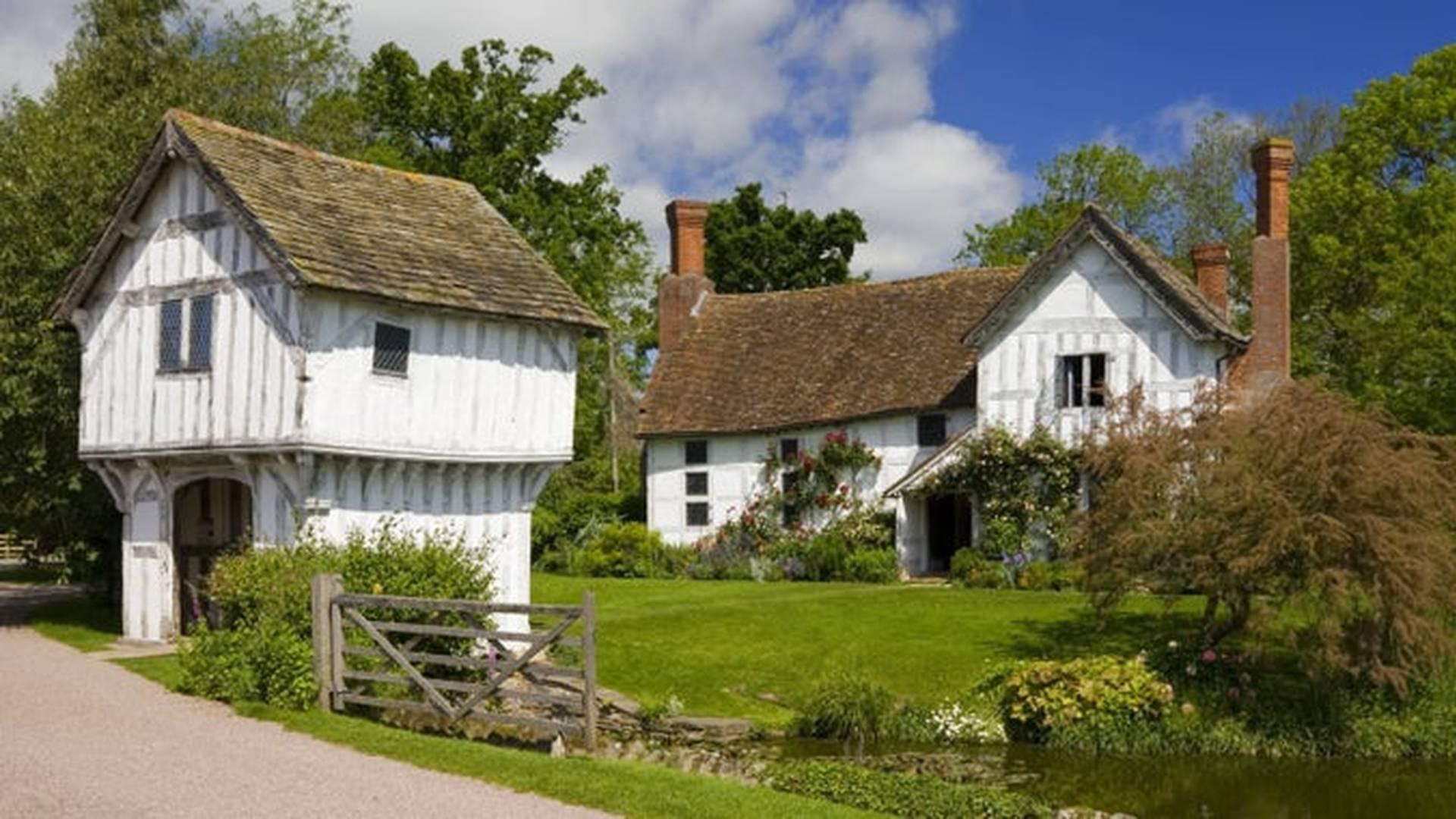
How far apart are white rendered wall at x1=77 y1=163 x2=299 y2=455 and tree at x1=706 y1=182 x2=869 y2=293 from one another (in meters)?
A: 37.1

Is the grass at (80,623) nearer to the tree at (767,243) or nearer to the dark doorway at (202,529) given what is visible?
the dark doorway at (202,529)

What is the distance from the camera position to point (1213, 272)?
33.7 metres

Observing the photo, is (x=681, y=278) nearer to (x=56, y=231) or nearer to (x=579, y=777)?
(x=56, y=231)

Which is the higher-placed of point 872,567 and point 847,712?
point 872,567

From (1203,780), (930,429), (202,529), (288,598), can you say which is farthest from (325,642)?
(930,429)

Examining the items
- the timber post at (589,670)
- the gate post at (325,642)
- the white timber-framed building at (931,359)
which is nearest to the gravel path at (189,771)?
the gate post at (325,642)

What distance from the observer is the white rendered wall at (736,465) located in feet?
113

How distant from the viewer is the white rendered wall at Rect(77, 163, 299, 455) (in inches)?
822

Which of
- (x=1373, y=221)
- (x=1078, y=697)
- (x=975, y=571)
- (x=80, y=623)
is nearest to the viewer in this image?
(x=1078, y=697)

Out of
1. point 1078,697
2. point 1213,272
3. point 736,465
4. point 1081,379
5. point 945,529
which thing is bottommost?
point 1078,697

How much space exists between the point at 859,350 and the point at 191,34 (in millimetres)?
17532

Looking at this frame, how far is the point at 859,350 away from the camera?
37.0 m

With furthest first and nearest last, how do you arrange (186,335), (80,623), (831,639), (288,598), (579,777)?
1. (80,623)
2. (831,639)
3. (186,335)
4. (288,598)
5. (579,777)

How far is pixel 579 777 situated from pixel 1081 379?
21109 mm
